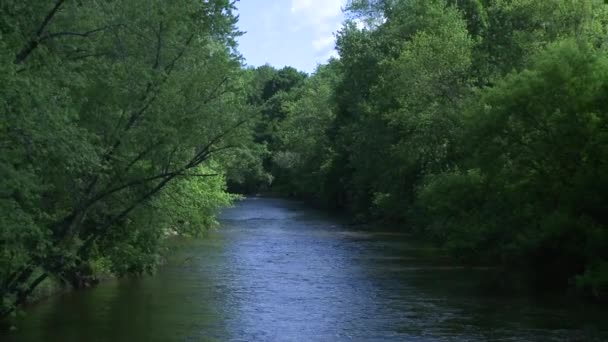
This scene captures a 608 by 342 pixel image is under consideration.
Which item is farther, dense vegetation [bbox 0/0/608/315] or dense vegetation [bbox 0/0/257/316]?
dense vegetation [bbox 0/0/608/315]

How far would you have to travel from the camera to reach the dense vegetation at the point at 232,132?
1642cm

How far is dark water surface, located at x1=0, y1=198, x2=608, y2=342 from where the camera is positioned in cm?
2200

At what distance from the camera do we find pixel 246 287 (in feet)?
98.2

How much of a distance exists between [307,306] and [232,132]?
6.43 meters

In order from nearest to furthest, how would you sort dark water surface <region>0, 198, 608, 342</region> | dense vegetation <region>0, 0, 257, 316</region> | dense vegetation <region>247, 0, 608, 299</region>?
1. dense vegetation <region>0, 0, 257, 316</region>
2. dark water surface <region>0, 198, 608, 342</region>
3. dense vegetation <region>247, 0, 608, 299</region>

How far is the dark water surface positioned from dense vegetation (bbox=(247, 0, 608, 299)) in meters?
2.38

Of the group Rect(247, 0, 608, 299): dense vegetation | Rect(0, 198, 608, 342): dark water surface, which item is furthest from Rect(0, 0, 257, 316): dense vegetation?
Rect(247, 0, 608, 299): dense vegetation

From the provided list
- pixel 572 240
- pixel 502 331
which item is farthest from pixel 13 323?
pixel 572 240

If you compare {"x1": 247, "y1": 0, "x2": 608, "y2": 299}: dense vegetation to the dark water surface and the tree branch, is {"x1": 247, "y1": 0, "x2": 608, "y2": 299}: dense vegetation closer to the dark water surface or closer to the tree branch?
the dark water surface

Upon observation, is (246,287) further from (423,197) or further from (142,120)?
(423,197)

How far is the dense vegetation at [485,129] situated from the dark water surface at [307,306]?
7.81 feet

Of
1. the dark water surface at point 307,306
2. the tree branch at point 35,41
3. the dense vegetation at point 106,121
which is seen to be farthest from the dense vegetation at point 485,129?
the tree branch at point 35,41

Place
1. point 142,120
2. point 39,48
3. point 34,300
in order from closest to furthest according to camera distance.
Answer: point 39,48
point 142,120
point 34,300

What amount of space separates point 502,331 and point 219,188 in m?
24.3
